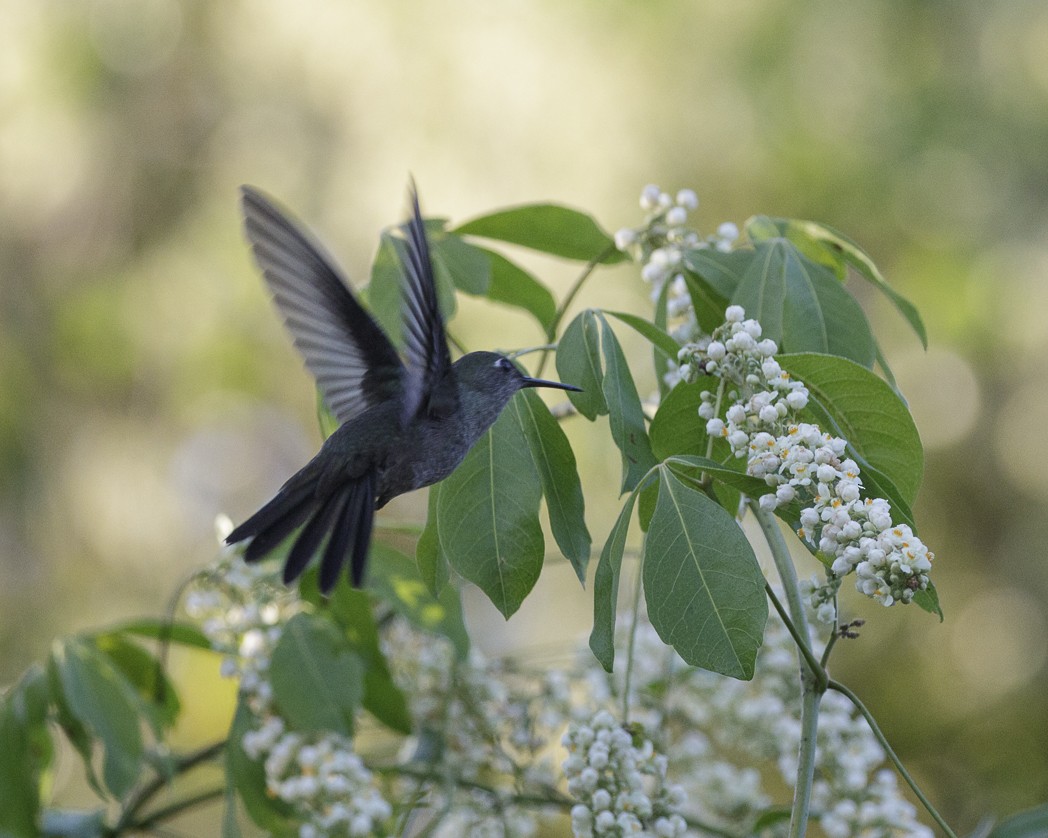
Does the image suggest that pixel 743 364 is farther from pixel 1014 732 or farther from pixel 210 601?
pixel 1014 732

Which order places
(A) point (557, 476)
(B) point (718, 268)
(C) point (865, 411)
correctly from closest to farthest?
(C) point (865, 411)
(A) point (557, 476)
(B) point (718, 268)

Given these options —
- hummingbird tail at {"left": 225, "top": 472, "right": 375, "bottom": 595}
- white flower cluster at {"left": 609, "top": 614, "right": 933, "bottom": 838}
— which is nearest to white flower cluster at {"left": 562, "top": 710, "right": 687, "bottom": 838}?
white flower cluster at {"left": 609, "top": 614, "right": 933, "bottom": 838}

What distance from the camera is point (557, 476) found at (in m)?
1.29

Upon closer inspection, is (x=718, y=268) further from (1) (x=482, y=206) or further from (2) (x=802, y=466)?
(1) (x=482, y=206)

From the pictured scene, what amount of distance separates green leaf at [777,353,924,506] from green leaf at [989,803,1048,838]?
514 millimetres

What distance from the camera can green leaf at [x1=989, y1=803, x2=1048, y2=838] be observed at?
54.1 inches

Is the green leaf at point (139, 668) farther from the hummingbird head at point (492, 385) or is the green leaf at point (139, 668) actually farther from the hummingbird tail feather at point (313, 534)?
the hummingbird head at point (492, 385)

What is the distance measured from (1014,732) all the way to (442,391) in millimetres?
4411

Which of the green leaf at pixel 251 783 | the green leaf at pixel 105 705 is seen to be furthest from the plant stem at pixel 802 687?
the green leaf at pixel 105 705

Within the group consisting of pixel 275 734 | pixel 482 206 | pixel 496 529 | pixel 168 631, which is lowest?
pixel 275 734

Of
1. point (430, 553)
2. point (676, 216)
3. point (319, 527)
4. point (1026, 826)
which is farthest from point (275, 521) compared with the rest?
point (1026, 826)

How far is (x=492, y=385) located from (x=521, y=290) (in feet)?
1.24

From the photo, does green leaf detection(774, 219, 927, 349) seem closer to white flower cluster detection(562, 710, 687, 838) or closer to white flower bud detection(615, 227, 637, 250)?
white flower bud detection(615, 227, 637, 250)

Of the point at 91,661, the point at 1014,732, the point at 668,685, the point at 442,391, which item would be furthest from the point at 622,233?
the point at 1014,732
